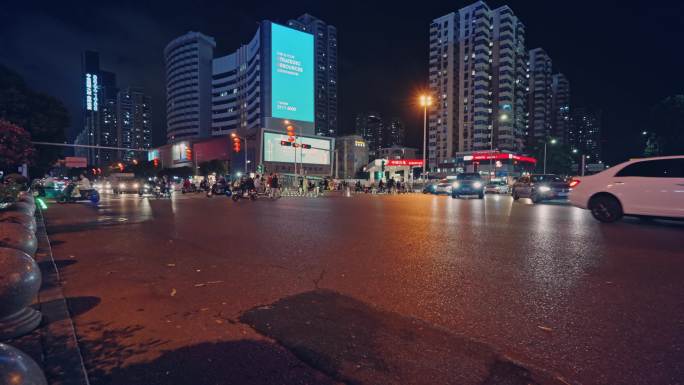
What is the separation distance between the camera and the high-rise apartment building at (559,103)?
14900 centimetres

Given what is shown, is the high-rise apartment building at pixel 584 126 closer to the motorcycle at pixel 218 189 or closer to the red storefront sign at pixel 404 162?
the red storefront sign at pixel 404 162

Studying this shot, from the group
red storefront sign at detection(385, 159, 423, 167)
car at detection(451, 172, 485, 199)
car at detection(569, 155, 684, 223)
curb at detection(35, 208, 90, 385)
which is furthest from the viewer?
red storefront sign at detection(385, 159, 423, 167)

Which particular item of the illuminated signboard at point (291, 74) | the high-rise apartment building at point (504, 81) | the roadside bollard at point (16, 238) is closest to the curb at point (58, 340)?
the roadside bollard at point (16, 238)

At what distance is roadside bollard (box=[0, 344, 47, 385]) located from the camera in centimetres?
157

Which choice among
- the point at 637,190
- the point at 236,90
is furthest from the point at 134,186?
the point at 236,90

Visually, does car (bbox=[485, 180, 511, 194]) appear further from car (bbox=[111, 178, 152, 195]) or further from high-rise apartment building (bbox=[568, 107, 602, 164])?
high-rise apartment building (bbox=[568, 107, 602, 164])

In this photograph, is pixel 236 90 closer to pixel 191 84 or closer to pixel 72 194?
pixel 191 84

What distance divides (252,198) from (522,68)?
119485 mm

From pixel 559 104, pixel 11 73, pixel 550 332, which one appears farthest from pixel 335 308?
pixel 559 104

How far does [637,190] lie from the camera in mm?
9125

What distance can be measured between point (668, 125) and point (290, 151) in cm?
7790

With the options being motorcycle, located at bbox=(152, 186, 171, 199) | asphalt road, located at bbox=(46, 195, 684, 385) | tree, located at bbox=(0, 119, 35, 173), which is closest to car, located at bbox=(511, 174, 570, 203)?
asphalt road, located at bbox=(46, 195, 684, 385)

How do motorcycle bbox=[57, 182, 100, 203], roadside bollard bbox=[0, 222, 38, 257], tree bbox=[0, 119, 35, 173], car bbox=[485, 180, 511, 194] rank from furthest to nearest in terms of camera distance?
car bbox=[485, 180, 511, 194] → motorcycle bbox=[57, 182, 100, 203] → tree bbox=[0, 119, 35, 173] → roadside bollard bbox=[0, 222, 38, 257]

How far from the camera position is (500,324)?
306 centimetres
